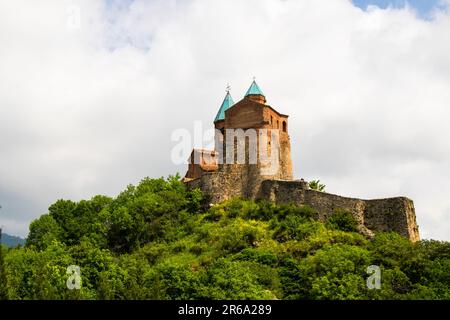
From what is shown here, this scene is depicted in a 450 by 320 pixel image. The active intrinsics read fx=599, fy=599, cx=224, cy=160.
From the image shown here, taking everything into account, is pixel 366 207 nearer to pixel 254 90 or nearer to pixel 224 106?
pixel 254 90

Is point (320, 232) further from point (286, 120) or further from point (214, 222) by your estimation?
point (286, 120)

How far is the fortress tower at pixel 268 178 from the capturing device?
4266 centimetres

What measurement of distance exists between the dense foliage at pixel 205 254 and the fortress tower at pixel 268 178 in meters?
1.06

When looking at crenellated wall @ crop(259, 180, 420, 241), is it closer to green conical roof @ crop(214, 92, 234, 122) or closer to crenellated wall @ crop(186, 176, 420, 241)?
crenellated wall @ crop(186, 176, 420, 241)

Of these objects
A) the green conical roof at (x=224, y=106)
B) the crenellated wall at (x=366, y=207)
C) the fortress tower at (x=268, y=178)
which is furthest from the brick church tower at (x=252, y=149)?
the green conical roof at (x=224, y=106)

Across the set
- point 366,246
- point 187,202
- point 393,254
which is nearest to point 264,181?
point 187,202

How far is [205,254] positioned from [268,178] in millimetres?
9452

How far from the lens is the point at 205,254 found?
4047cm

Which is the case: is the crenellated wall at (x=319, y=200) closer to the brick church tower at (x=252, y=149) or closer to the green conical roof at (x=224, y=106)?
the brick church tower at (x=252, y=149)

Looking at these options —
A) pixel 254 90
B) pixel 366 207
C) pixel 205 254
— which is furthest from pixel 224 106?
pixel 205 254

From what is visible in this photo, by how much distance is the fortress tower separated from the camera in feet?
140

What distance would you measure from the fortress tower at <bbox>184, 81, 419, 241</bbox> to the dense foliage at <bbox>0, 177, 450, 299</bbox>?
3.48 ft

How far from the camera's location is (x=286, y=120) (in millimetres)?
51625

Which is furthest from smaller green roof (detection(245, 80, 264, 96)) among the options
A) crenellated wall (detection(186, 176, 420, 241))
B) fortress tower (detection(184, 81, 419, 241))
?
crenellated wall (detection(186, 176, 420, 241))
